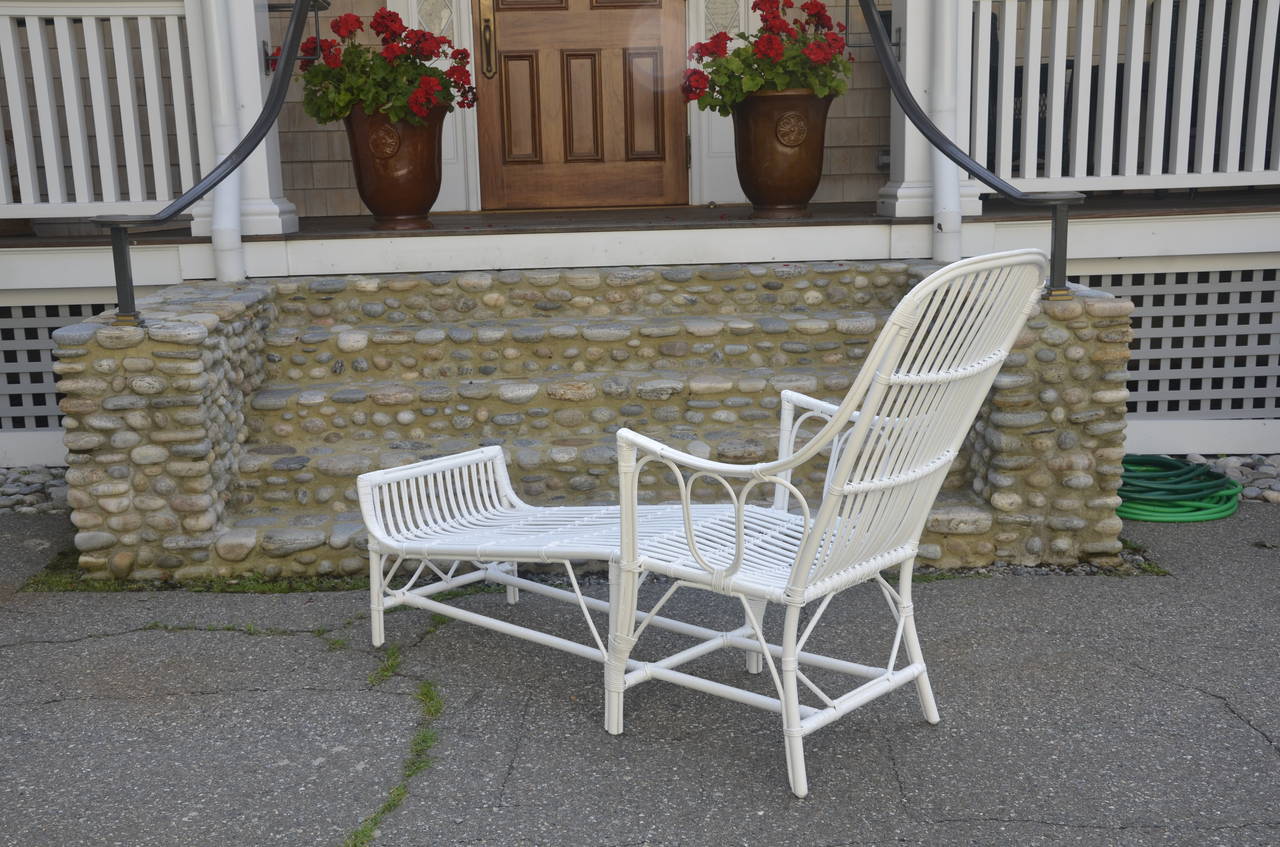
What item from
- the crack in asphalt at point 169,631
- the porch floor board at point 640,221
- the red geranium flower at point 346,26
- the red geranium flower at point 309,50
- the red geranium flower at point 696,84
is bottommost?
the crack in asphalt at point 169,631

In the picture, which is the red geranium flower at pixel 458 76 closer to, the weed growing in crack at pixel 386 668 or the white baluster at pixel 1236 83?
the weed growing in crack at pixel 386 668

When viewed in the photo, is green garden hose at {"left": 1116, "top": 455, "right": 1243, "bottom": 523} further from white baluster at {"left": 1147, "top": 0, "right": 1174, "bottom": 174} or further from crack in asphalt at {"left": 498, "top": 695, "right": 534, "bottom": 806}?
crack in asphalt at {"left": 498, "top": 695, "right": 534, "bottom": 806}

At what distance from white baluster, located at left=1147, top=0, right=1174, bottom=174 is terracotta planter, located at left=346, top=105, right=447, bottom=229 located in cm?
291

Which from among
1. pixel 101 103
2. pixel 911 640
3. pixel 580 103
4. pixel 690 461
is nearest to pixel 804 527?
pixel 690 461

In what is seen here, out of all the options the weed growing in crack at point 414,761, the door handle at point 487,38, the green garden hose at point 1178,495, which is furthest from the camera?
the door handle at point 487,38

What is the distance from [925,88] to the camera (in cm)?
487

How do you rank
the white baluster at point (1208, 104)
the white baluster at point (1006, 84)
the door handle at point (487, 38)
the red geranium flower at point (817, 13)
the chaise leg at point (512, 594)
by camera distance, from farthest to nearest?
1. the door handle at point (487, 38)
2. the white baluster at point (1208, 104)
3. the white baluster at point (1006, 84)
4. the red geranium flower at point (817, 13)
5. the chaise leg at point (512, 594)

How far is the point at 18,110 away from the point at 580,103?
2554 millimetres

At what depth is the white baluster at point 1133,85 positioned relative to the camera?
498 centimetres

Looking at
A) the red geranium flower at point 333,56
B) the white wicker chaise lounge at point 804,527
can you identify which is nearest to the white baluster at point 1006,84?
the white wicker chaise lounge at point 804,527

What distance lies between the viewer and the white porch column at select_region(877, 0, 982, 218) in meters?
4.79

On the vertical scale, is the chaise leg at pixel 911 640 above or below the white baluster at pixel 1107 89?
below

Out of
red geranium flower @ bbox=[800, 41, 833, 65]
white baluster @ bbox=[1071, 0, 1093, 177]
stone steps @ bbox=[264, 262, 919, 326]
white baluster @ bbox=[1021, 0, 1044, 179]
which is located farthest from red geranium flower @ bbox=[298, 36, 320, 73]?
white baluster @ bbox=[1071, 0, 1093, 177]

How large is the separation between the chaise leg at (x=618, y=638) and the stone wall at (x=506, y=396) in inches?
55.2
